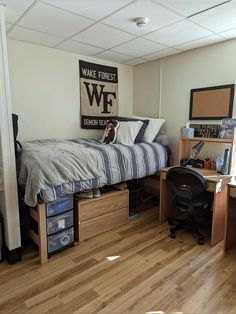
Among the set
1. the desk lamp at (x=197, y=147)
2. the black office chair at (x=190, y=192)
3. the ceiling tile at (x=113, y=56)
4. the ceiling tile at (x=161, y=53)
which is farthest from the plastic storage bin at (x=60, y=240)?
the ceiling tile at (x=161, y=53)

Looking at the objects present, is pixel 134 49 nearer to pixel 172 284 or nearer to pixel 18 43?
pixel 18 43

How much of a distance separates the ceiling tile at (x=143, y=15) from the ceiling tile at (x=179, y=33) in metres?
0.12

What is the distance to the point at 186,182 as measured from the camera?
238 centimetres

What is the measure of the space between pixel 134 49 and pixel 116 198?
206cm

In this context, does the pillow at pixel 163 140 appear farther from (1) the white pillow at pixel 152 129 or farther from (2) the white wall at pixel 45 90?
(2) the white wall at pixel 45 90

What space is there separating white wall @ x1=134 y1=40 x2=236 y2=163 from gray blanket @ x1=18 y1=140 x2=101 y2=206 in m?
1.65

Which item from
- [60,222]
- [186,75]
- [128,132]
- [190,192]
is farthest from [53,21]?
[190,192]

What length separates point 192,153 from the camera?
3166 millimetres

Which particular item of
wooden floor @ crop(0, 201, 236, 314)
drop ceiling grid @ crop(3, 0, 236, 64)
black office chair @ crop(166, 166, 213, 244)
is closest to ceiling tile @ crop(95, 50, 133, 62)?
drop ceiling grid @ crop(3, 0, 236, 64)

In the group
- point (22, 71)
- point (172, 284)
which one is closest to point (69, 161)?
point (172, 284)

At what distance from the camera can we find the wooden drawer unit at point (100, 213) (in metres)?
2.43

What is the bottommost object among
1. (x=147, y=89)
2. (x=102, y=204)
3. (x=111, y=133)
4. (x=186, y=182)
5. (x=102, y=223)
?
(x=102, y=223)

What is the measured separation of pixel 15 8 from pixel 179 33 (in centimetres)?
170

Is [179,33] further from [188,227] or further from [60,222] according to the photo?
[60,222]
